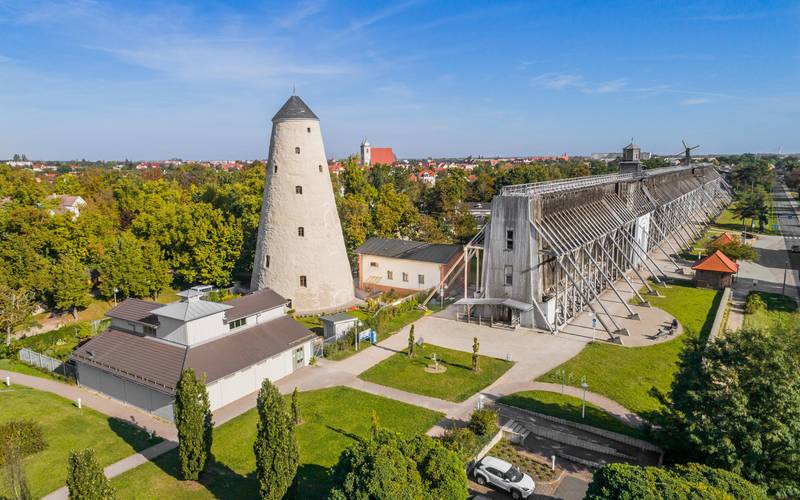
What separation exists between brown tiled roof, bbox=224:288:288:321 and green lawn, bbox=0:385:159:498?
7.17 metres

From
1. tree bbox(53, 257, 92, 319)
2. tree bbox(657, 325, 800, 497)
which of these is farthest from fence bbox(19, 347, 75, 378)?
tree bbox(657, 325, 800, 497)

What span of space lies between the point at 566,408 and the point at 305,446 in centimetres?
1193

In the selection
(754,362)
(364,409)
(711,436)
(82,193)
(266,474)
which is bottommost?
(364,409)

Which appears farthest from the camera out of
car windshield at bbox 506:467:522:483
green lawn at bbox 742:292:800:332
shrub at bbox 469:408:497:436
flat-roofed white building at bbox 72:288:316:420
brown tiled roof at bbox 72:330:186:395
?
green lawn at bbox 742:292:800:332

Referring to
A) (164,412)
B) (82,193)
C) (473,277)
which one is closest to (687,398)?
(164,412)

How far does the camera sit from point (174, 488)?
17.6 m

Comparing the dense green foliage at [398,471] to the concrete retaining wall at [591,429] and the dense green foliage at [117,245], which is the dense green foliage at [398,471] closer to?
the concrete retaining wall at [591,429]

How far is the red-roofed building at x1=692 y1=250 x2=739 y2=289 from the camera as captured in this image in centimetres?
4291

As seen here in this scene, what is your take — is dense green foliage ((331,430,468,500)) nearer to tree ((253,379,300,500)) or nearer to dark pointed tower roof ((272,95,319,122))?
tree ((253,379,300,500))

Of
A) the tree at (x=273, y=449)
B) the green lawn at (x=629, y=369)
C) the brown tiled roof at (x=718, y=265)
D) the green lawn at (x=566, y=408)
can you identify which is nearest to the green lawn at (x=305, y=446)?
the tree at (x=273, y=449)

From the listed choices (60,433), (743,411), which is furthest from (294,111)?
(743,411)

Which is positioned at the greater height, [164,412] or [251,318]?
[251,318]

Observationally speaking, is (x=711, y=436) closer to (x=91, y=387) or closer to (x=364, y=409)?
(x=364, y=409)

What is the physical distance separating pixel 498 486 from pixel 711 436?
6.87 metres
